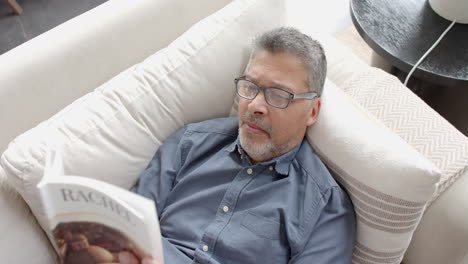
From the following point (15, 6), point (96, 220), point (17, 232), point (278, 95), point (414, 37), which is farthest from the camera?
point (15, 6)

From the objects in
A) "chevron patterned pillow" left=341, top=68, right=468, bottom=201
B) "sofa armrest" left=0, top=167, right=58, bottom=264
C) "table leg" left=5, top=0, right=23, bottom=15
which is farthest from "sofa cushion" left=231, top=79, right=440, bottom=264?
"table leg" left=5, top=0, right=23, bottom=15

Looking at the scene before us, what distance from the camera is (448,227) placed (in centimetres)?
118

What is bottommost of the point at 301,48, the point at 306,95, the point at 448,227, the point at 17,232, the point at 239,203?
the point at 448,227

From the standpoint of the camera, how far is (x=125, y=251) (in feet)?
2.33

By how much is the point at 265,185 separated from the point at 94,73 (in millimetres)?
699

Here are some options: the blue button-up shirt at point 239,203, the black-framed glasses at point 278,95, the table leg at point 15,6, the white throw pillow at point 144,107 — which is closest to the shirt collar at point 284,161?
the blue button-up shirt at point 239,203

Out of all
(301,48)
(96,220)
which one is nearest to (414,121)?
(301,48)

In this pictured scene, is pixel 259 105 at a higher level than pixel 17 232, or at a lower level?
higher

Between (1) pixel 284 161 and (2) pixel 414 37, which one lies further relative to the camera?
(2) pixel 414 37

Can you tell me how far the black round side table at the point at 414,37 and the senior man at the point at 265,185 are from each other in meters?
0.39

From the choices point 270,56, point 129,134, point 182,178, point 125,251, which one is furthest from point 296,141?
point 125,251

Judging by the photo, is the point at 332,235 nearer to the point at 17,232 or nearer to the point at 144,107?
the point at 144,107

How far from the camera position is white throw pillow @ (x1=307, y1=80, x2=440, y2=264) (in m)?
1.08

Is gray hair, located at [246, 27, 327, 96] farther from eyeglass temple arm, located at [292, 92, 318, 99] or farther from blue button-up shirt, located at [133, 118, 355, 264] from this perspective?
blue button-up shirt, located at [133, 118, 355, 264]
